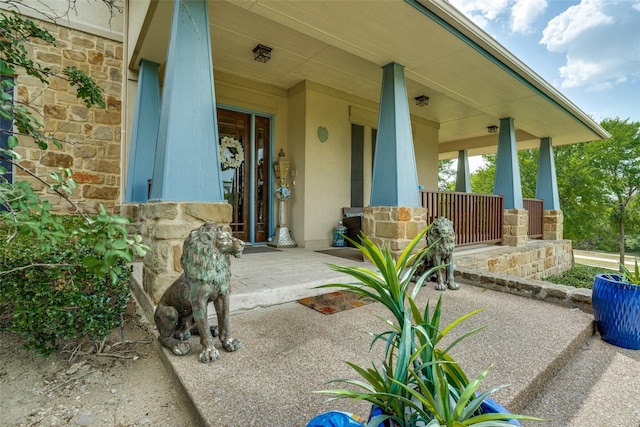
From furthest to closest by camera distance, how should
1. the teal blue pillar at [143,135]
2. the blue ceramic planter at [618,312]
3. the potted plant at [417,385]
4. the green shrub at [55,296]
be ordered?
1. the teal blue pillar at [143,135]
2. the blue ceramic planter at [618,312]
3. the green shrub at [55,296]
4. the potted plant at [417,385]

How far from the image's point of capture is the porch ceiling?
2.86 metres

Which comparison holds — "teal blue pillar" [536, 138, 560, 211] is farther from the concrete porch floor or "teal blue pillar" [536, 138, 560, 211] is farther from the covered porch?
the concrete porch floor

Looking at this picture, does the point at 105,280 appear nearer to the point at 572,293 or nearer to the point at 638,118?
the point at 572,293

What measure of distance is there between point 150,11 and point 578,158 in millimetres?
14289

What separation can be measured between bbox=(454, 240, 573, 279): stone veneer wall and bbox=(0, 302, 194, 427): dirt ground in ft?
11.5

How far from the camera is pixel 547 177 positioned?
7.30 metres

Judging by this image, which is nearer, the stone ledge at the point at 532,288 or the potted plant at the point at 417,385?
the potted plant at the point at 417,385

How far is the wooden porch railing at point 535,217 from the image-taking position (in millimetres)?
6871

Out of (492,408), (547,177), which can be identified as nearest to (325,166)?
(492,408)

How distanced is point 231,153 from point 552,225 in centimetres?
783

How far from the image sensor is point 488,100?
196 inches

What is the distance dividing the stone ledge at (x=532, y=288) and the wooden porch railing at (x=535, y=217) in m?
4.67

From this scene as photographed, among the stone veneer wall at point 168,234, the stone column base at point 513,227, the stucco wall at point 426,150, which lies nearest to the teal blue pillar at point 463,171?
the stucco wall at point 426,150

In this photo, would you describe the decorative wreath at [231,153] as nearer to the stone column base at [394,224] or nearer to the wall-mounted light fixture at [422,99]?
the stone column base at [394,224]
